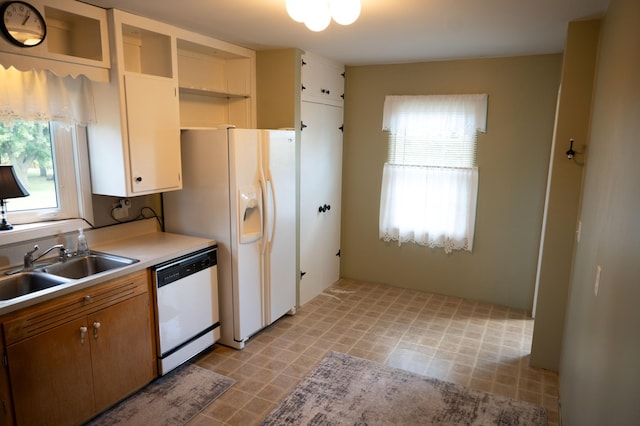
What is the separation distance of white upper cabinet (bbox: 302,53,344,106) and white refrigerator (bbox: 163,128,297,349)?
1.98 feet

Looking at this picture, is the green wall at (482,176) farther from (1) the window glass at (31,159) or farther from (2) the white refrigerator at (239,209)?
(1) the window glass at (31,159)

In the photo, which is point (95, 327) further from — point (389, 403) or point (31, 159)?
point (389, 403)

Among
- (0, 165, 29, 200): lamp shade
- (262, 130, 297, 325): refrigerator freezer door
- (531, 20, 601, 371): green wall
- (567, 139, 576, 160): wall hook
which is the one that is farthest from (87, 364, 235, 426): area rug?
(567, 139, 576, 160): wall hook

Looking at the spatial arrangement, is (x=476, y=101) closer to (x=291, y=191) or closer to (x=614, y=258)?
(x=291, y=191)

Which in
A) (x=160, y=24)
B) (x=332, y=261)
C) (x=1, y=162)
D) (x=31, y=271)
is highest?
(x=160, y=24)

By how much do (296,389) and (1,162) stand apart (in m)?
2.30

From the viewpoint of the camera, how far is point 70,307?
86.7 inches

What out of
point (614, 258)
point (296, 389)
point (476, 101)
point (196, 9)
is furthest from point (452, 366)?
point (196, 9)

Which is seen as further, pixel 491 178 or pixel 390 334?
pixel 491 178

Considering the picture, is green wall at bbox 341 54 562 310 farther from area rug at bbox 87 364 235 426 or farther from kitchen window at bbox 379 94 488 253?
area rug at bbox 87 364 235 426

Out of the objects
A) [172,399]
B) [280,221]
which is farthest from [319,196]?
[172,399]

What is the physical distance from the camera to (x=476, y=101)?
3.98 meters

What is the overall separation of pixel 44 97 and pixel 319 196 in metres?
2.49

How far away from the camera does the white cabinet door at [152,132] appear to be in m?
2.73
